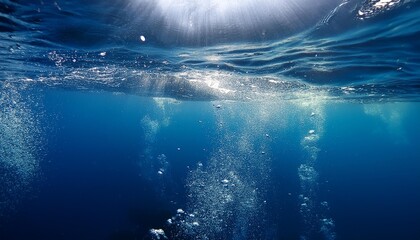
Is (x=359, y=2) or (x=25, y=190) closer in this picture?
(x=359, y=2)

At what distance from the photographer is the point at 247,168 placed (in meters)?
62.1

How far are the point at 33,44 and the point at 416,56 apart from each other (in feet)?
57.0

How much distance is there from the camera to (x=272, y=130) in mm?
176000

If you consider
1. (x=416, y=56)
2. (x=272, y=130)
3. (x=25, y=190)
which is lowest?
(x=25, y=190)

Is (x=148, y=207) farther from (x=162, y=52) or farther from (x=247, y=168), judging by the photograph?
(x=247, y=168)

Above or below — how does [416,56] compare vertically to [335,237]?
above

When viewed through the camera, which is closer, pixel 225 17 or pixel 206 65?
pixel 225 17

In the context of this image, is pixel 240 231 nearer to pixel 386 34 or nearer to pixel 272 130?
pixel 386 34

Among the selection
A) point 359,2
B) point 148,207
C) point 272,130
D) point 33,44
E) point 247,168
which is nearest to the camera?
point 359,2

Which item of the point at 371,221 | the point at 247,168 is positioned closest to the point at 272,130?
the point at 247,168

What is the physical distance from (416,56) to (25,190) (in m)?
40.2

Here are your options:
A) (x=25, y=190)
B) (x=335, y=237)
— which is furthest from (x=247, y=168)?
(x=25, y=190)

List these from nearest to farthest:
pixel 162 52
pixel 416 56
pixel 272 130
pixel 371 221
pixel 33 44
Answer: pixel 416 56 → pixel 33 44 → pixel 162 52 → pixel 371 221 → pixel 272 130

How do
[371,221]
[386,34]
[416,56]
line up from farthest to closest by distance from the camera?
[371,221] < [416,56] < [386,34]
